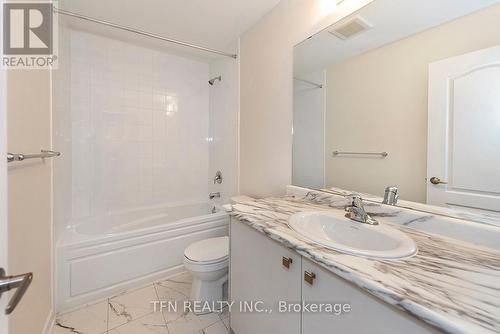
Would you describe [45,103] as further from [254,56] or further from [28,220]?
[254,56]

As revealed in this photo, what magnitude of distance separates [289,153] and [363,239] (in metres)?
0.90

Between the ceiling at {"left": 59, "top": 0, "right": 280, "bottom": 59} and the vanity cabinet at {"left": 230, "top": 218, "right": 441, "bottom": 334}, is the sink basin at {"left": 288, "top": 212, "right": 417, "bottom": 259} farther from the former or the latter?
the ceiling at {"left": 59, "top": 0, "right": 280, "bottom": 59}

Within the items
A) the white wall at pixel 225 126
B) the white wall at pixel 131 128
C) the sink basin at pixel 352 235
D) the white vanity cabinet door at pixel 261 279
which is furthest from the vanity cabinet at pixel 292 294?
the white wall at pixel 131 128

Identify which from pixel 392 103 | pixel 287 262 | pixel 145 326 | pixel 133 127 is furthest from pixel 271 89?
pixel 145 326

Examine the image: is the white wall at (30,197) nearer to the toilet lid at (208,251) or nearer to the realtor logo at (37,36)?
the realtor logo at (37,36)

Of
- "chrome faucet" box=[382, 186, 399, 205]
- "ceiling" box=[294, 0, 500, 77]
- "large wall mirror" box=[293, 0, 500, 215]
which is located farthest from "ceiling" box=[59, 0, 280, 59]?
"chrome faucet" box=[382, 186, 399, 205]

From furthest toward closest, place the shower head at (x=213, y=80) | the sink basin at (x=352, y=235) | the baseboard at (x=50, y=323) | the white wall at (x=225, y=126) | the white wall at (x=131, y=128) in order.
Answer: the shower head at (x=213, y=80), the white wall at (x=225, y=126), the white wall at (x=131, y=128), the baseboard at (x=50, y=323), the sink basin at (x=352, y=235)

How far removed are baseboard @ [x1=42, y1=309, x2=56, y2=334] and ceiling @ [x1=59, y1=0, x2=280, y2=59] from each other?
2.25 m

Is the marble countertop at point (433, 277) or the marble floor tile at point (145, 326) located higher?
the marble countertop at point (433, 277)

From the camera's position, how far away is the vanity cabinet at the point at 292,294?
59 cm

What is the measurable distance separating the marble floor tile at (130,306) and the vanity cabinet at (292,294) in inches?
27.9

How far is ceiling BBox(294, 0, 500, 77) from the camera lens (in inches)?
36.3

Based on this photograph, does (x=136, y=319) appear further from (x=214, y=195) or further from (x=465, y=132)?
(x=465, y=132)

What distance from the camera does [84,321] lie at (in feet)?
4.64
